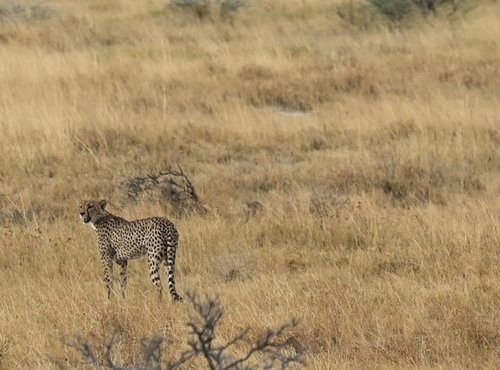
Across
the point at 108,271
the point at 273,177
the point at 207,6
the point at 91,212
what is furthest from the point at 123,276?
the point at 207,6

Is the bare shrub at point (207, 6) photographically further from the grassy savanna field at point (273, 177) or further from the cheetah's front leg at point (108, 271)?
the cheetah's front leg at point (108, 271)

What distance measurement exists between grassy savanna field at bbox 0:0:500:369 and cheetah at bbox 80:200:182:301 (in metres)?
0.16

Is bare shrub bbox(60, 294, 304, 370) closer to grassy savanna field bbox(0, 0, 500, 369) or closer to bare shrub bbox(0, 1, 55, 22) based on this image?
grassy savanna field bbox(0, 0, 500, 369)

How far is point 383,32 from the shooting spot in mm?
18562

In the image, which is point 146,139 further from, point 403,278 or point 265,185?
point 403,278

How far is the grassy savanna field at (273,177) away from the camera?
20.1 ft

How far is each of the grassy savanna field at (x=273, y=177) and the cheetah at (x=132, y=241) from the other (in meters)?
0.16

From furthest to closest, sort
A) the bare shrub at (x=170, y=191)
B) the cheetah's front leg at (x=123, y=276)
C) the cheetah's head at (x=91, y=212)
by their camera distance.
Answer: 1. the bare shrub at (x=170, y=191)
2. the cheetah's head at (x=91, y=212)
3. the cheetah's front leg at (x=123, y=276)

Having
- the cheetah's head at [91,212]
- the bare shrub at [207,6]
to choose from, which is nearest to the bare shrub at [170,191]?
the cheetah's head at [91,212]

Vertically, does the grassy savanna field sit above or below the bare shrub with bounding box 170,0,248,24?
below

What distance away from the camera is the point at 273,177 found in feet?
34.2

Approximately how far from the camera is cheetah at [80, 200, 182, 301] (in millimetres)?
6680

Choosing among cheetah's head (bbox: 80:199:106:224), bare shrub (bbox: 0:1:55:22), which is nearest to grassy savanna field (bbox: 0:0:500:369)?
cheetah's head (bbox: 80:199:106:224)

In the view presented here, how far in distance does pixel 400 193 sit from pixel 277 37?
897 cm
